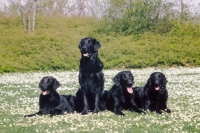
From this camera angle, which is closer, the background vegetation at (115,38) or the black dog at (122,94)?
the black dog at (122,94)

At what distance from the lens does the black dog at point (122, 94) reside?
9.23 meters

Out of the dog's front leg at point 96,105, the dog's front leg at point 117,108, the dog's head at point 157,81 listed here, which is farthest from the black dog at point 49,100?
the dog's head at point 157,81

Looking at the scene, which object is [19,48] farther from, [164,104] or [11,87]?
[164,104]

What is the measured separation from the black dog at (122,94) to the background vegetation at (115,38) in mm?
17291

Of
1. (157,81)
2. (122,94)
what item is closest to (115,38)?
(122,94)

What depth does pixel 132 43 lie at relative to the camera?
96.4ft

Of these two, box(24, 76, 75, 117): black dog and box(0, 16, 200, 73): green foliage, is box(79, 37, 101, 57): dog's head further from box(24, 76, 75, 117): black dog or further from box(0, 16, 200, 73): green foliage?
box(0, 16, 200, 73): green foliage

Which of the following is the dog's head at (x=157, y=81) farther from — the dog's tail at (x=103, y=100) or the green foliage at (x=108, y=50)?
the green foliage at (x=108, y=50)

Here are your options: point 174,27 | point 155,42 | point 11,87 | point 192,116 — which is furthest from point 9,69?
point 192,116

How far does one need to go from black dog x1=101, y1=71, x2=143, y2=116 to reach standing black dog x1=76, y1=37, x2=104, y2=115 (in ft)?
1.30

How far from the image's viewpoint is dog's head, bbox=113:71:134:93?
9211mm

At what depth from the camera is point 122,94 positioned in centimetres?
938

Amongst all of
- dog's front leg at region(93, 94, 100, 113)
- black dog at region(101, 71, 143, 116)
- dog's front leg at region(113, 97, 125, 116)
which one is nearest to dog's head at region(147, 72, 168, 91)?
black dog at region(101, 71, 143, 116)

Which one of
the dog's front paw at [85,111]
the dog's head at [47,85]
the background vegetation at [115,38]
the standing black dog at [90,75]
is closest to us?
the dog's head at [47,85]
